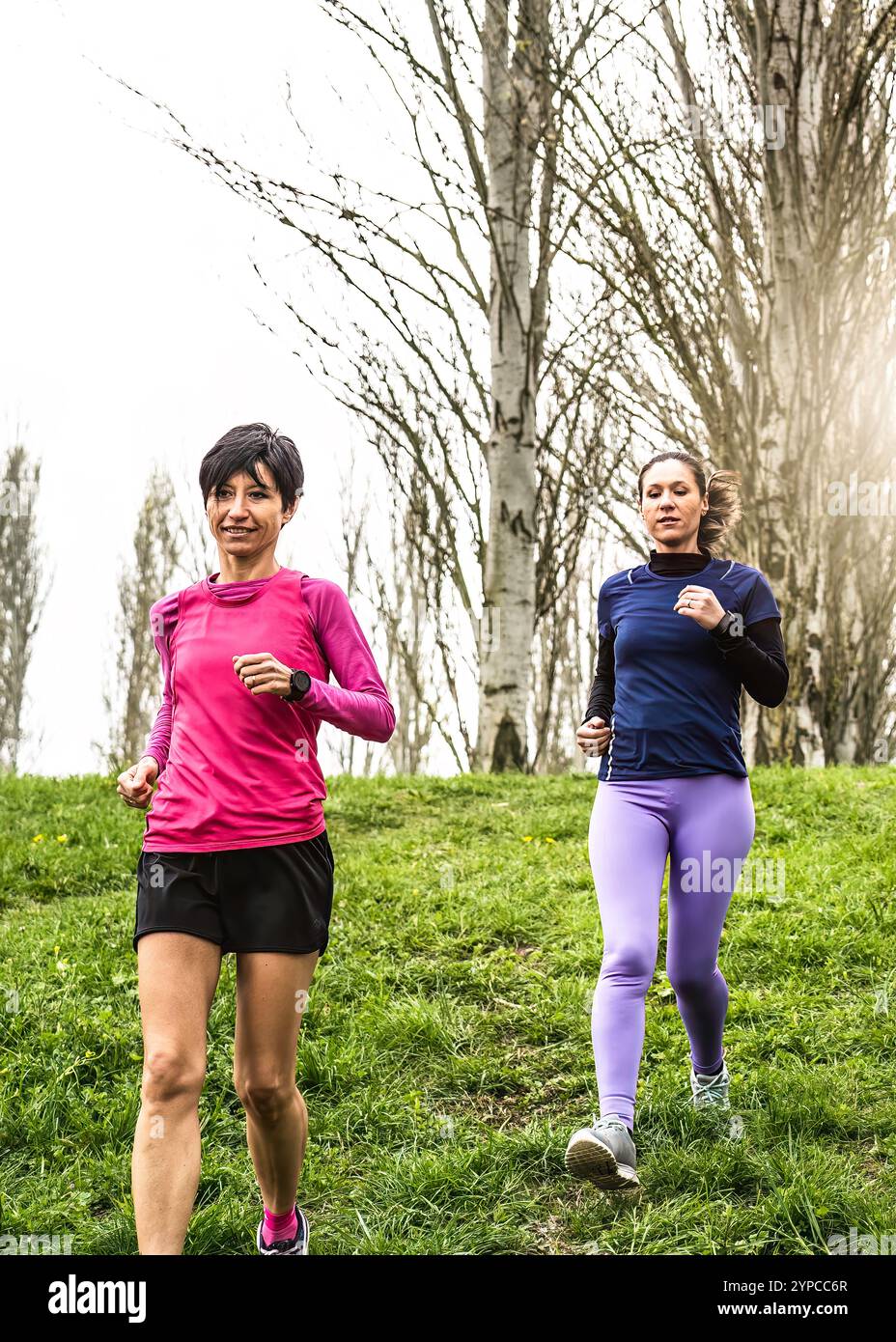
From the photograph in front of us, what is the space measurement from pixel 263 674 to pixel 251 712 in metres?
0.23

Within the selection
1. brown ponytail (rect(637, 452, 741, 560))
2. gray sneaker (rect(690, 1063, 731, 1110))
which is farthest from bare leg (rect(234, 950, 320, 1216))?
brown ponytail (rect(637, 452, 741, 560))

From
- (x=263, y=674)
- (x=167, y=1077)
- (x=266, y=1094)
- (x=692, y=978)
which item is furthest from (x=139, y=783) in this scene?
(x=692, y=978)

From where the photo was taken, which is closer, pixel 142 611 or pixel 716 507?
pixel 716 507

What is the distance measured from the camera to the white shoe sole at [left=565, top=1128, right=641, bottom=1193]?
9.91ft

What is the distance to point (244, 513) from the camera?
2893mm

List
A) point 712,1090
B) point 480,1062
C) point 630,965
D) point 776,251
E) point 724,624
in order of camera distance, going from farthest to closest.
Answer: point 776,251 < point 480,1062 < point 712,1090 < point 724,624 < point 630,965

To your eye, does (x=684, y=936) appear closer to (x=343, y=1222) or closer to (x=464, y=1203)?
(x=464, y=1203)

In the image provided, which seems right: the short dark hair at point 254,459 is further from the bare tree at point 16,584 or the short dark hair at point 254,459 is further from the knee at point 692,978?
the bare tree at point 16,584

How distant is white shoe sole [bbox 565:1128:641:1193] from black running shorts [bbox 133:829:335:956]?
0.98 metres

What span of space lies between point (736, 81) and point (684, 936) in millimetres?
9558

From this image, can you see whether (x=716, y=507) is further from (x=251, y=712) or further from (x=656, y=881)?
(x=251, y=712)

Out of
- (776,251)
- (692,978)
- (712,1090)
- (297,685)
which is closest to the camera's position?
(297,685)

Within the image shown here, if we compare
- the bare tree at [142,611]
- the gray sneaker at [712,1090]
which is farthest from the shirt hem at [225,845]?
the bare tree at [142,611]

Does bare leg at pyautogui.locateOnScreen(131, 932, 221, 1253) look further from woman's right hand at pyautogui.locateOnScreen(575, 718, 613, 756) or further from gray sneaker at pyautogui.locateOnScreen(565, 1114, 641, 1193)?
woman's right hand at pyautogui.locateOnScreen(575, 718, 613, 756)
